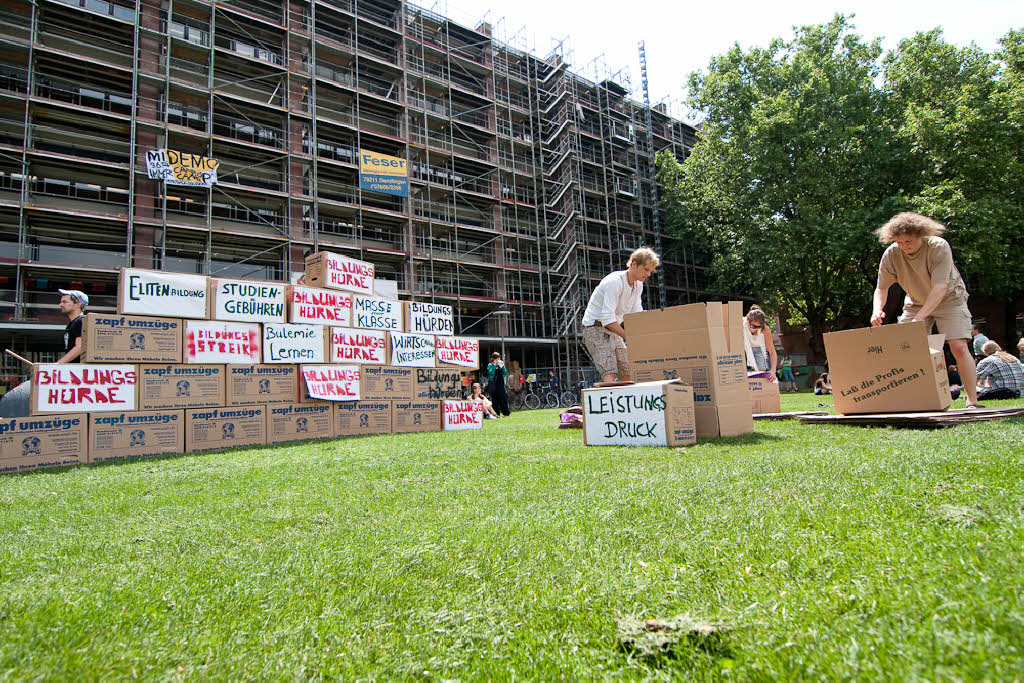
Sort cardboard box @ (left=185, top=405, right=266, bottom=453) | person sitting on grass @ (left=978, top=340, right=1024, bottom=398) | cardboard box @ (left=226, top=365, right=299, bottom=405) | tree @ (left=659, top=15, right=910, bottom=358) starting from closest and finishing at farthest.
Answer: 1. cardboard box @ (left=185, top=405, right=266, bottom=453)
2. cardboard box @ (left=226, top=365, right=299, bottom=405)
3. person sitting on grass @ (left=978, top=340, right=1024, bottom=398)
4. tree @ (left=659, top=15, right=910, bottom=358)

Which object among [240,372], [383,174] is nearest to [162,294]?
[240,372]

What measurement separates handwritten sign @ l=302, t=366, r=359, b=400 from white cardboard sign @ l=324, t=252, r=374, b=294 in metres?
1.17

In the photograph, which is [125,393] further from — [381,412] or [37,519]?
[37,519]

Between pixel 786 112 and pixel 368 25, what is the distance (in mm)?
19420

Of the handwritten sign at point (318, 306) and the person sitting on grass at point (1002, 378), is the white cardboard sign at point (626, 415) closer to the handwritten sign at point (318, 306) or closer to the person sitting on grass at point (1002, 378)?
the handwritten sign at point (318, 306)

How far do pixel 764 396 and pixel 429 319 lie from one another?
4.71m

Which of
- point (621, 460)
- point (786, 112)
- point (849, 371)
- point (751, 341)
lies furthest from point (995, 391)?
point (786, 112)

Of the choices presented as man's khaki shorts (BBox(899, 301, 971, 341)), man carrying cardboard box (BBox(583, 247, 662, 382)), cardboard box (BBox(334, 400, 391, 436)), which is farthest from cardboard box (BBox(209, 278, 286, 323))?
man's khaki shorts (BBox(899, 301, 971, 341))

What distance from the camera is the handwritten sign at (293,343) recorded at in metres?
6.56

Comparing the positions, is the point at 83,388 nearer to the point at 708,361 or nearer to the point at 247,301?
the point at 247,301

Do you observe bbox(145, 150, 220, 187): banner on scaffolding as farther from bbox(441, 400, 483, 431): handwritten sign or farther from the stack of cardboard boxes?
bbox(441, 400, 483, 431): handwritten sign

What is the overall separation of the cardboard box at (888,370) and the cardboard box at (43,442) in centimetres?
685

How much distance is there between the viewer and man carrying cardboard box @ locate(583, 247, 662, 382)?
Result: 5.25 meters

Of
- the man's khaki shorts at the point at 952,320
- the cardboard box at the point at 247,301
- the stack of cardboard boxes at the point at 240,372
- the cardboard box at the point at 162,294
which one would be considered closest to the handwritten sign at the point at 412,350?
the stack of cardboard boxes at the point at 240,372
